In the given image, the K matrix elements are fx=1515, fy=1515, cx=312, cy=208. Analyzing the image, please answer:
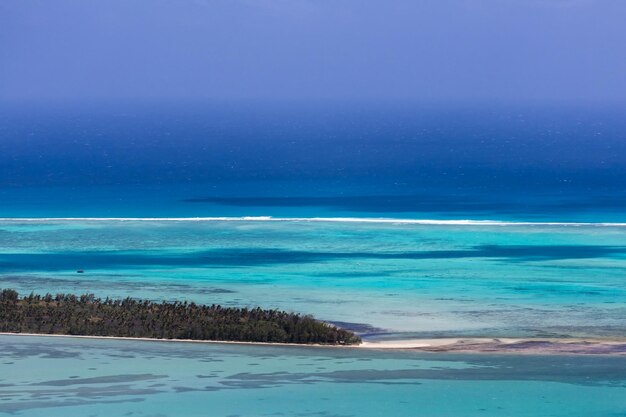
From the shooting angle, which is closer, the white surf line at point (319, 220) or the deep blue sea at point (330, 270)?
the deep blue sea at point (330, 270)

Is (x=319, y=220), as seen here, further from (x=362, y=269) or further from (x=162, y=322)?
(x=162, y=322)

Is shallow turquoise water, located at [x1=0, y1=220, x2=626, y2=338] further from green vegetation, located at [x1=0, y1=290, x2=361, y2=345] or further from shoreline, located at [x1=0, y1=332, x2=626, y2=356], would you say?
green vegetation, located at [x1=0, y1=290, x2=361, y2=345]

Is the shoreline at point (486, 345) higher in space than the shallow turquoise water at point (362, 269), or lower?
lower

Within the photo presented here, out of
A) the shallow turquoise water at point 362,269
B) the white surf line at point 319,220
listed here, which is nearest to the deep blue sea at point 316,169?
the white surf line at point 319,220

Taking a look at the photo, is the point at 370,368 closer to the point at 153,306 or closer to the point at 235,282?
the point at 153,306

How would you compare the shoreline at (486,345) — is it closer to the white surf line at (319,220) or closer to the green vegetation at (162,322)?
the green vegetation at (162,322)

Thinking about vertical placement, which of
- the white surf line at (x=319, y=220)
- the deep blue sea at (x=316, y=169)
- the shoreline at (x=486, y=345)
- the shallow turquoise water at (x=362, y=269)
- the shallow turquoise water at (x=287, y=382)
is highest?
the deep blue sea at (x=316, y=169)
